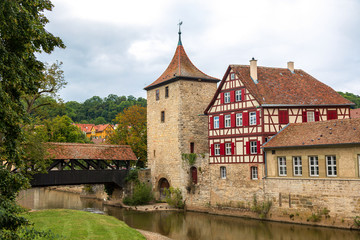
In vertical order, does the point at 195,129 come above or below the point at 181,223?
above

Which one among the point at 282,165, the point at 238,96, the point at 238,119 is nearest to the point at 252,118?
the point at 238,119

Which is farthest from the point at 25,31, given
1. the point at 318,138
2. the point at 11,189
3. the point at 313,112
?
the point at 313,112

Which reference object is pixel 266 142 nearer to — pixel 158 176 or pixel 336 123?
pixel 336 123

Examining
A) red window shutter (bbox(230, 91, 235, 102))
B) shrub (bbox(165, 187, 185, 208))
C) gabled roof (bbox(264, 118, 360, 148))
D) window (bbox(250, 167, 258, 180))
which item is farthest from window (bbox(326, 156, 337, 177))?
shrub (bbox(165, 187, 185, 208))

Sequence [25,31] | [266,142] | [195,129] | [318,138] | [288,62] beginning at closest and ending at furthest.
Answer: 1. [25,31]
2. [318,138]
3. [266,142]
4. [288,62]
5. [195,129]

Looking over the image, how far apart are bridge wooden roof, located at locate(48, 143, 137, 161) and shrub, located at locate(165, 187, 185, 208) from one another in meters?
4.48

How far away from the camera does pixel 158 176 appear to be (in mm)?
30297

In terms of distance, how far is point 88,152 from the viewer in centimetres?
2752

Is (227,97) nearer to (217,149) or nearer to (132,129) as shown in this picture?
(217,149)

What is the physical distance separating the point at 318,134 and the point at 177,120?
460 inches

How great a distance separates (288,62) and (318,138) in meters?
9.22

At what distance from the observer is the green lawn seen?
47.0 ft

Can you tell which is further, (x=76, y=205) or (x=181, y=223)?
(x=76, y=205)

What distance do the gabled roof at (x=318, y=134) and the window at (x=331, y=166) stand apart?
2.70 ft
